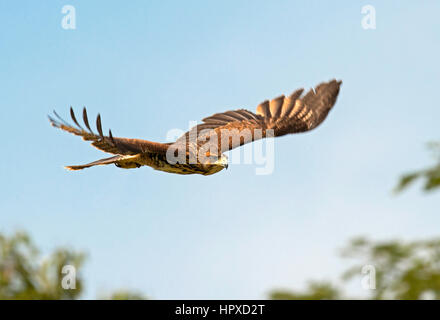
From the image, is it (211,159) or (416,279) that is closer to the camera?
(211,159)

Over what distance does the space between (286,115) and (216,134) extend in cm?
123

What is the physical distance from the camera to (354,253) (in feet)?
44.7

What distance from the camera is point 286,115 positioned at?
8.57 metres

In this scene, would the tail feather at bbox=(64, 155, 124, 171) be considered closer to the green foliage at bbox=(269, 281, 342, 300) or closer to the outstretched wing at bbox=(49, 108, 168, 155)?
the outstretched wing at bbox=(49, 108, 168, 155)

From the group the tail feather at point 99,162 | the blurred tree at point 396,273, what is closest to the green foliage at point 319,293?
the blurred tree at point 396,273

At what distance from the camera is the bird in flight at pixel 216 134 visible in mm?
5769

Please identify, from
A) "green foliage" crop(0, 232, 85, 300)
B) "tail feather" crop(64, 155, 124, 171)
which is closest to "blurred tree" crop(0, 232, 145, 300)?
"green foliage" crop(0, 232, 85, 300)

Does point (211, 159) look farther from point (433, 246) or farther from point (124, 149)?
point (433, 246)

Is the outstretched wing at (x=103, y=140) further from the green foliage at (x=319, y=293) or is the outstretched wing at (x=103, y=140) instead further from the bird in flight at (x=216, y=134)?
the green foliage at (x=319, y=293)

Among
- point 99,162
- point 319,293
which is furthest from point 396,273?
point 99,162

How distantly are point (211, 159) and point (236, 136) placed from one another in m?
1.13
